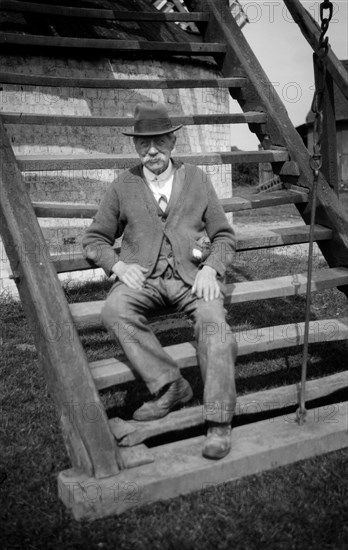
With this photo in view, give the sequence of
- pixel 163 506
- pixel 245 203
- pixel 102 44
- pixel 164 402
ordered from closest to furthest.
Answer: pixel 163 506 < pixel 164 402 < pixel 245 203 < pixel 102 44

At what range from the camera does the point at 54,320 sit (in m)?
3.20

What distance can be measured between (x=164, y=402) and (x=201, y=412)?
199 mm

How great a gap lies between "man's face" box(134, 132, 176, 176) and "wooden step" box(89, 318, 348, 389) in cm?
105

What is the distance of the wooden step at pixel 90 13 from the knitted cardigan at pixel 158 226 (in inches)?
84.1

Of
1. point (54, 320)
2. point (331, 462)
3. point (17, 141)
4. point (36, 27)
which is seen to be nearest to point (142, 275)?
point (54, 320)

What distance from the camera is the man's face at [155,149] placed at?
141 inches

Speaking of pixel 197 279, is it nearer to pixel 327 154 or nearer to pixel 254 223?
pixel 327 154

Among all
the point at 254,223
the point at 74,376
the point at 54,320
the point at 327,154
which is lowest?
the point at 254,223

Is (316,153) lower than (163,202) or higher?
higher

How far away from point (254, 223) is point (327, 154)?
9.00m

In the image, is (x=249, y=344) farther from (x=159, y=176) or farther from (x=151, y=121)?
(x=151, y=121)

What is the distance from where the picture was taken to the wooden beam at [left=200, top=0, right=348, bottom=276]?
4.45m

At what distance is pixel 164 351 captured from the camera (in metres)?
3.32

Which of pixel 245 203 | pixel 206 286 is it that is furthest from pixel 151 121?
pixel 245 203
